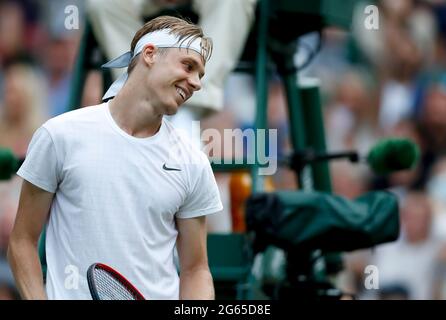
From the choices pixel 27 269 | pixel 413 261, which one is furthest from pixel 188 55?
pixel 413 261

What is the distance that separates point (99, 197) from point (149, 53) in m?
0.44

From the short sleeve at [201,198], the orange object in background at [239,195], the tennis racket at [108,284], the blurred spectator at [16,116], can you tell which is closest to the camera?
the tennis racket at [108,284]

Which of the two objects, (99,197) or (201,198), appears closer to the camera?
(99,197)

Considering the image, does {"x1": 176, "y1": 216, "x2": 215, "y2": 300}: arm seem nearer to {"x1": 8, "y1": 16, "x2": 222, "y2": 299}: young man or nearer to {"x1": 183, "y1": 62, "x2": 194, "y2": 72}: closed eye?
{"x1": 8, "y1": 16, "x2": 222, "y2": 299}: young man

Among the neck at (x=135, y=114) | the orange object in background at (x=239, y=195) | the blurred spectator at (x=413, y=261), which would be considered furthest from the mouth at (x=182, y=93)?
the blurred spectator at (x=413, y=261)

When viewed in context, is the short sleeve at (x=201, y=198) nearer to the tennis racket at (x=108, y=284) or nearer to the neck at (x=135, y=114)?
the neck at (x=135, y=114)

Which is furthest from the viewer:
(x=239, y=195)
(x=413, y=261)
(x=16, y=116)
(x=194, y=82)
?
(x=16, y=116)

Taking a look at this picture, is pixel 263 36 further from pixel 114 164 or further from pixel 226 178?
pixel 114 164

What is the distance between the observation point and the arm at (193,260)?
389cm

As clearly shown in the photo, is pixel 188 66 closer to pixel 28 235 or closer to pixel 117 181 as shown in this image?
pixel 117 181

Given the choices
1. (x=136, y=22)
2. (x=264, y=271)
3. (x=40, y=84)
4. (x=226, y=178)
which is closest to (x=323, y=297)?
(x=264, y=271)

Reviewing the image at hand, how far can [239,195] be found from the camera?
6.07 meters

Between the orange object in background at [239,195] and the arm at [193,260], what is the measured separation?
2.04 m

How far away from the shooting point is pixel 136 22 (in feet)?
18.2
